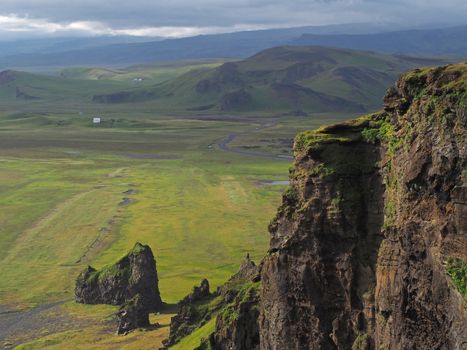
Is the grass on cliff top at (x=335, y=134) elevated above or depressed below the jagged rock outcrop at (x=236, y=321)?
above

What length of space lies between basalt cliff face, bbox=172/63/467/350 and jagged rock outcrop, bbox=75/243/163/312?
47.4m

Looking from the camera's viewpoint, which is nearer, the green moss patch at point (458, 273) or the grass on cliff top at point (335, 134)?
the green moss patch at point (458, 273)

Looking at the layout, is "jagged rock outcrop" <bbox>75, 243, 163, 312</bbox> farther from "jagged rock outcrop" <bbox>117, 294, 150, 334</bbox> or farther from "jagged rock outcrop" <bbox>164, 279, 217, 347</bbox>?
"jagged rock outcrop" <bbox>164, 279, 217, 347</bbox>

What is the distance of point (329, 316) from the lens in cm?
4328

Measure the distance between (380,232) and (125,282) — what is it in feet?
206

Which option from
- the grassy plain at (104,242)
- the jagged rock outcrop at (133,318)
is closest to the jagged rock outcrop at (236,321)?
the grassy plain at (104,242)

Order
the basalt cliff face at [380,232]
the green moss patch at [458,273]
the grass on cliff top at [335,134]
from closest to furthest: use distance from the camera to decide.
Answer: the green moss patch at [458,273], the basalt cliff face at [380,232], the grass on cliff top at [335,134]

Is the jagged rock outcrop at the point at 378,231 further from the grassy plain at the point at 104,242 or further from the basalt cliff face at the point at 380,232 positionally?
the grassy plain at the point at 104,242

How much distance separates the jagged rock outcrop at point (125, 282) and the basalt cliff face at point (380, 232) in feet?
156

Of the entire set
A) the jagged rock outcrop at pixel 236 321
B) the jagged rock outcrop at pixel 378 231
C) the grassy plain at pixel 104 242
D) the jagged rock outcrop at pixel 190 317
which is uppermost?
the jagged rock outcrop at pixel 378 231

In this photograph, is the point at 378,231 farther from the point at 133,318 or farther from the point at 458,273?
the point at 133,318

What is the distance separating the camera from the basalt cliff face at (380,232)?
106 feet

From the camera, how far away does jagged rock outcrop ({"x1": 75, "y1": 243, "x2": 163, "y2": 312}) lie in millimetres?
94188

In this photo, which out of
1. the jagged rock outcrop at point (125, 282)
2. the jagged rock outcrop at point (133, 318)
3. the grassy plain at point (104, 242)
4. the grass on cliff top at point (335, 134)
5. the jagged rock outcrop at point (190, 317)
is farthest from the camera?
the jagged rock outcrop at point (125, 282)
